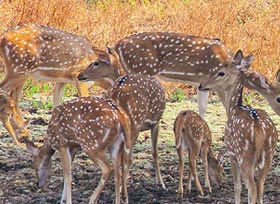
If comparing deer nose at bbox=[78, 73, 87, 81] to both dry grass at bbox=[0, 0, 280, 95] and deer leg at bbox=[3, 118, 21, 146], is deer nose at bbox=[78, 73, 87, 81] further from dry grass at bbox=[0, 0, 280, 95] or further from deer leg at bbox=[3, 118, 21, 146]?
dry grass at bbox=[0, 0, 280, 95]

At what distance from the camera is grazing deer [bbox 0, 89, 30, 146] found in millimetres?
9727

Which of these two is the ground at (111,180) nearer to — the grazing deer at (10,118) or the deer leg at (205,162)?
the deer leg at (205,162)

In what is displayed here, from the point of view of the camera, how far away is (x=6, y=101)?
9711 mm

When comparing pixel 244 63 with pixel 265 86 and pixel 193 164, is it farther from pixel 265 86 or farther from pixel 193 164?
pixel 193 164

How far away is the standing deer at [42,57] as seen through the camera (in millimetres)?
11750

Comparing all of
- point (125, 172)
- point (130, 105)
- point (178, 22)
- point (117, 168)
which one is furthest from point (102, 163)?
point (178, 22)

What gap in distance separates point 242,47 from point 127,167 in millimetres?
6991

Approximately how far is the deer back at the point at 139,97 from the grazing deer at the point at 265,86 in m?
1.35

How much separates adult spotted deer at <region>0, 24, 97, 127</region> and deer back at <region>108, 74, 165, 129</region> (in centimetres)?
244

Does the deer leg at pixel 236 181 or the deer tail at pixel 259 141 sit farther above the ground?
the deer tail at pixel 259 141

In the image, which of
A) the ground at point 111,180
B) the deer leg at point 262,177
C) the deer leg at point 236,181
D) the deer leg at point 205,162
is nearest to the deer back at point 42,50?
the ground at point 111,180

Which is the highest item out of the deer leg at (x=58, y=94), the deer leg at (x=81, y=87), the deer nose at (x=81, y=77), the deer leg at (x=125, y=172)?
the deer nose at (x=81, y=77)

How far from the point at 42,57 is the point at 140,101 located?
9.68ft

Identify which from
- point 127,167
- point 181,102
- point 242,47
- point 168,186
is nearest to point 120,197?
point 127,167
